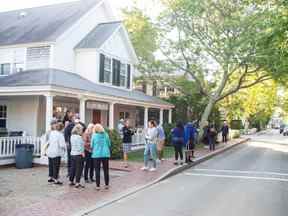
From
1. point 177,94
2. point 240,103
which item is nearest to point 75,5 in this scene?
point 177,94

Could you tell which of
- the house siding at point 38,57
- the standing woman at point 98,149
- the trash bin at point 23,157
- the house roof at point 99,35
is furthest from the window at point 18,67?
the standing woman at point 98,149

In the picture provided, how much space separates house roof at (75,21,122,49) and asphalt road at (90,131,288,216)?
9880 millimetres

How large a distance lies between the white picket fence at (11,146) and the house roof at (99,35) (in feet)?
25.1

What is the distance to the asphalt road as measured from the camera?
314 inches

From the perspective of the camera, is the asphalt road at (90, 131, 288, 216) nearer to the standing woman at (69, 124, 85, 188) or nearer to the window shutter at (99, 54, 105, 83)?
the standing woman at (69, 124, 85, 188)

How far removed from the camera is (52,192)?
9.45 metres

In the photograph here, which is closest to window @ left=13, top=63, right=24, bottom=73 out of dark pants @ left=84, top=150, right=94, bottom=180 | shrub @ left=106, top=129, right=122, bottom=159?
shrub @ left=106, top=129, right=122, bottom=159

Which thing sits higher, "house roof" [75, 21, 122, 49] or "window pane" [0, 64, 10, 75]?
"house roof" [75, 21, 122, 49]

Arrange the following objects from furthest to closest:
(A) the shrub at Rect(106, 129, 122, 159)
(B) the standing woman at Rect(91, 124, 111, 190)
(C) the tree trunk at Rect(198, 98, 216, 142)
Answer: (C) the tree trunk at Rect(198, 98, 216, 142), (A) the shrub at Rect(106, 129, 122, 159), (B) the standing woman at Rect(91, 124, 111, 190)

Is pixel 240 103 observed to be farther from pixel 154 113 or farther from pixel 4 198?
pixel 4 198

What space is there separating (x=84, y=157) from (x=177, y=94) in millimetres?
22100

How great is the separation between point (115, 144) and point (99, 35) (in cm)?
813

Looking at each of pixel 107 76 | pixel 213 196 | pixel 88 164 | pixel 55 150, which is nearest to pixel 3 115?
pixel 107 76

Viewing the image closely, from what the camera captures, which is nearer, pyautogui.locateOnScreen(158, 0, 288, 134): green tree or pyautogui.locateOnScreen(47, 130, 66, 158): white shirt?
pyautogui.locateOnScreen(47, 130, 66, 158): white shirt
